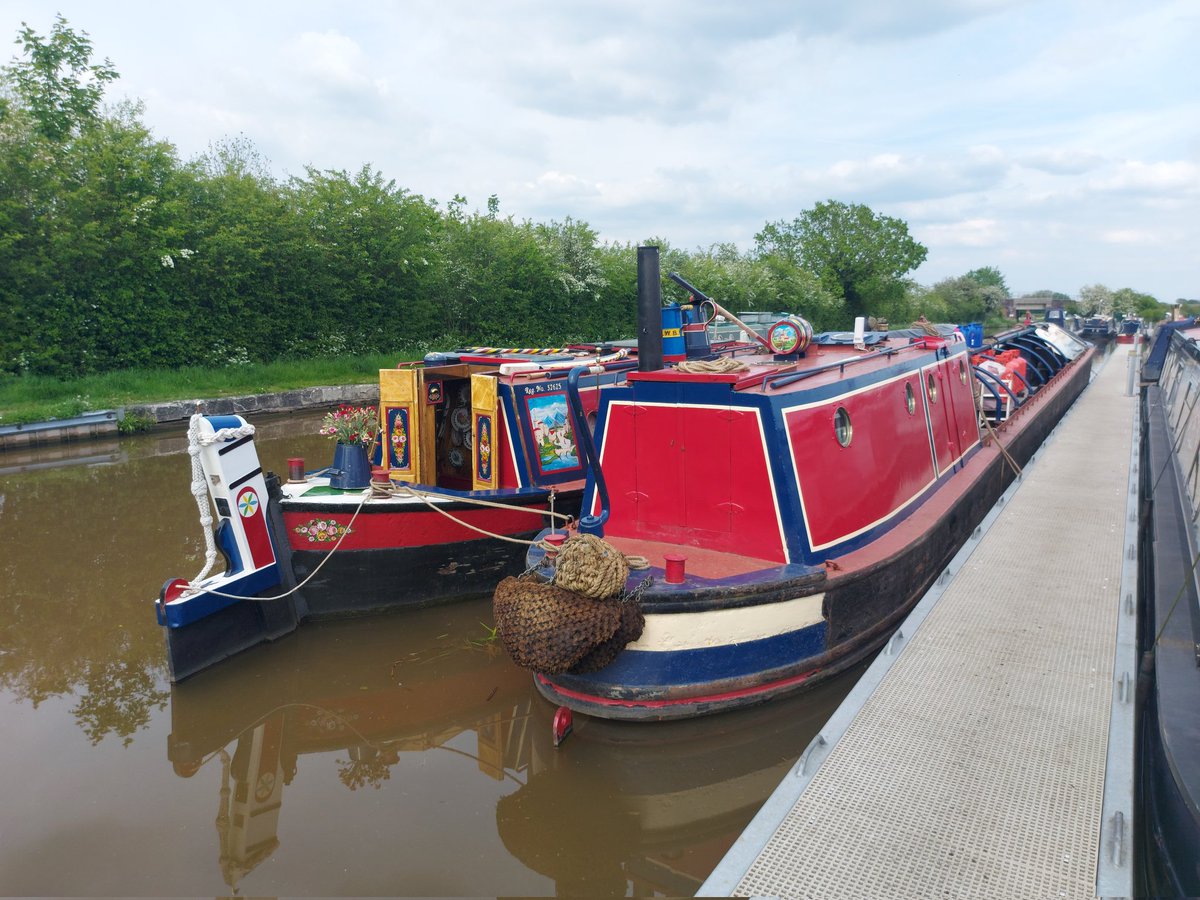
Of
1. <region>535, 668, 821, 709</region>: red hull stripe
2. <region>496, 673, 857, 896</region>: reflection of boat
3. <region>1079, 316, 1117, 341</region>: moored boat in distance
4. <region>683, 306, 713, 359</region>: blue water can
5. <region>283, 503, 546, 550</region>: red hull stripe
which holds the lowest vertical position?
<region>496, 673, 857, 896</region>: reflection of boat

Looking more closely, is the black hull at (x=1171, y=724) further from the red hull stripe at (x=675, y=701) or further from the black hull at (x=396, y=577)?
the black hull at (x=396, y=577)

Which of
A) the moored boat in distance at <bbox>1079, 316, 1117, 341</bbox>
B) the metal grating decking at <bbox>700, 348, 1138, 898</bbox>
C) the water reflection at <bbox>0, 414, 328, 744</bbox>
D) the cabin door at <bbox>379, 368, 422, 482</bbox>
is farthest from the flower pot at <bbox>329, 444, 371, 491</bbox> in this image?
the moored boat in distance at <bbox>1079, 316, 1117, 341</bbox>

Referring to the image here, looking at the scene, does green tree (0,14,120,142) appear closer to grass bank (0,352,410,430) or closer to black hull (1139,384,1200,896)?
grass bank (0,352,410,430)

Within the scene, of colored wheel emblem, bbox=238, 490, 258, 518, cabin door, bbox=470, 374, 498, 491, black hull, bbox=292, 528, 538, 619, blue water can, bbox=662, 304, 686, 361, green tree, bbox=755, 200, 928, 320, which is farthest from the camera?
green tree, bbox=755, 200, 928, 320

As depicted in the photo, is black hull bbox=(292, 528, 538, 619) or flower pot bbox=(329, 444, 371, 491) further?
flower pot bbox=(329, 444, 371, 491)

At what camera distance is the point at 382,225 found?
2088cm

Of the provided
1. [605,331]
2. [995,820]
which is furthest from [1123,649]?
[605,331]

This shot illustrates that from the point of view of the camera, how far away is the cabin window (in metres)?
→ 6.06

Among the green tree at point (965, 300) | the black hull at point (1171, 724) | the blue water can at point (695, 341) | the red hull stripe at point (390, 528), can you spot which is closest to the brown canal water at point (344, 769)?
the red hull stripe at point (390, 528)

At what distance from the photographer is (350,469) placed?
736cm

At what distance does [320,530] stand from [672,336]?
11.0ft

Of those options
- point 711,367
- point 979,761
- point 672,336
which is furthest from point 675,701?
point 672,336

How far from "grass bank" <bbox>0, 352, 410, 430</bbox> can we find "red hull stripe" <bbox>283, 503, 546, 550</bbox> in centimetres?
1025

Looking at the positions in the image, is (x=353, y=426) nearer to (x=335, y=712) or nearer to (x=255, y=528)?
(x=255, y=528)
